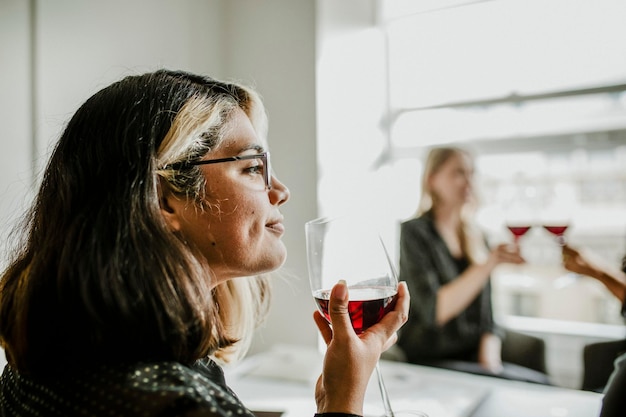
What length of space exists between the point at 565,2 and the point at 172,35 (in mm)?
1823

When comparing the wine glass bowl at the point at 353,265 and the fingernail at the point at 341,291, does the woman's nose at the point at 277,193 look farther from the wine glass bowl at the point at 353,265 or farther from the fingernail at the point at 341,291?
the fingernail at the point at 341,291

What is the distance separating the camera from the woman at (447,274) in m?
2.24

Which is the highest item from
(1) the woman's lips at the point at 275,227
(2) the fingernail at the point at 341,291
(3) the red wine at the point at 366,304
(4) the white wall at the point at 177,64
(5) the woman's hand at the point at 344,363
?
(4) the white wall at the point at 177,64

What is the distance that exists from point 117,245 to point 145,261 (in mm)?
42

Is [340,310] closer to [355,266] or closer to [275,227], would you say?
[355,266]

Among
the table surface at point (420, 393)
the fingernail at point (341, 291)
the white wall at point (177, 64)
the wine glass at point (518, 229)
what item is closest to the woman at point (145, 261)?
the fingernail at point (341, 291)

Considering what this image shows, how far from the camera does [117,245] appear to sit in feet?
2.19

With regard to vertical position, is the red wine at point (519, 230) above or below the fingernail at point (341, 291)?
above

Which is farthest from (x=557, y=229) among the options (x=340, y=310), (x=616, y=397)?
(x=340, y=310)

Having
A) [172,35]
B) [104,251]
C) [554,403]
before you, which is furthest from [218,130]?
[172,35]

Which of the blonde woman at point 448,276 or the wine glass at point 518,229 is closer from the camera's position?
the wine glass at point 518,229

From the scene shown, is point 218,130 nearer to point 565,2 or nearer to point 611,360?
A: point 611,360

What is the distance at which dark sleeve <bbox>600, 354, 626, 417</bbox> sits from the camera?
85 cm

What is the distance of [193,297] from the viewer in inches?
27.6
